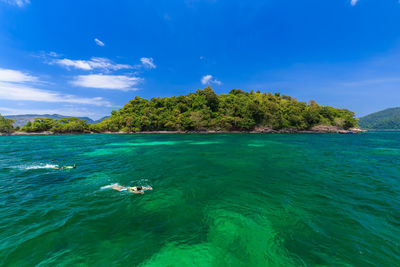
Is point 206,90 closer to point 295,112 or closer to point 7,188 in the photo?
point 295,112

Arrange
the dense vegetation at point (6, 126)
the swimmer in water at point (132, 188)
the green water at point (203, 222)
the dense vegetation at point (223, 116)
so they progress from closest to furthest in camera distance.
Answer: the green water at point (203, 222)
the swimmer in water at point (132, 188)
the dense vegetation at point (6, 126)
the dense vegetation at point (223, 116)

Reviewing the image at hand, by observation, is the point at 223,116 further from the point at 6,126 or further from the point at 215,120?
the point at 6,126

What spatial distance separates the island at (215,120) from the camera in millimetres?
68375

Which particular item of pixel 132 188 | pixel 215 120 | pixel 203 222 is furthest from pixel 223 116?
pixel 203 222

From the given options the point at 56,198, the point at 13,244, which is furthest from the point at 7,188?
the point at 13,244

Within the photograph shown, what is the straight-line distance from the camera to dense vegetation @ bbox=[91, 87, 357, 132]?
2687 inches

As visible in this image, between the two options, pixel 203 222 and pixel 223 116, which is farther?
pixel 223 116

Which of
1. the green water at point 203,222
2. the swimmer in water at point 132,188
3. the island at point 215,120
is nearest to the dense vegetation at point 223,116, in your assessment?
the island at point 215,120

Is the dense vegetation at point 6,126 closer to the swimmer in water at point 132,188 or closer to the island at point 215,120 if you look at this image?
the island at point 215,120

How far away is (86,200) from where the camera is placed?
6934 millimetres

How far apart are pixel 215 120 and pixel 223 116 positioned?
190 inches

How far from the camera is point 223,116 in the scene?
71500mm

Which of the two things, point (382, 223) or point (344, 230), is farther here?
point (382, 223)

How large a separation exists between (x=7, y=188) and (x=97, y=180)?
14.7 ft
